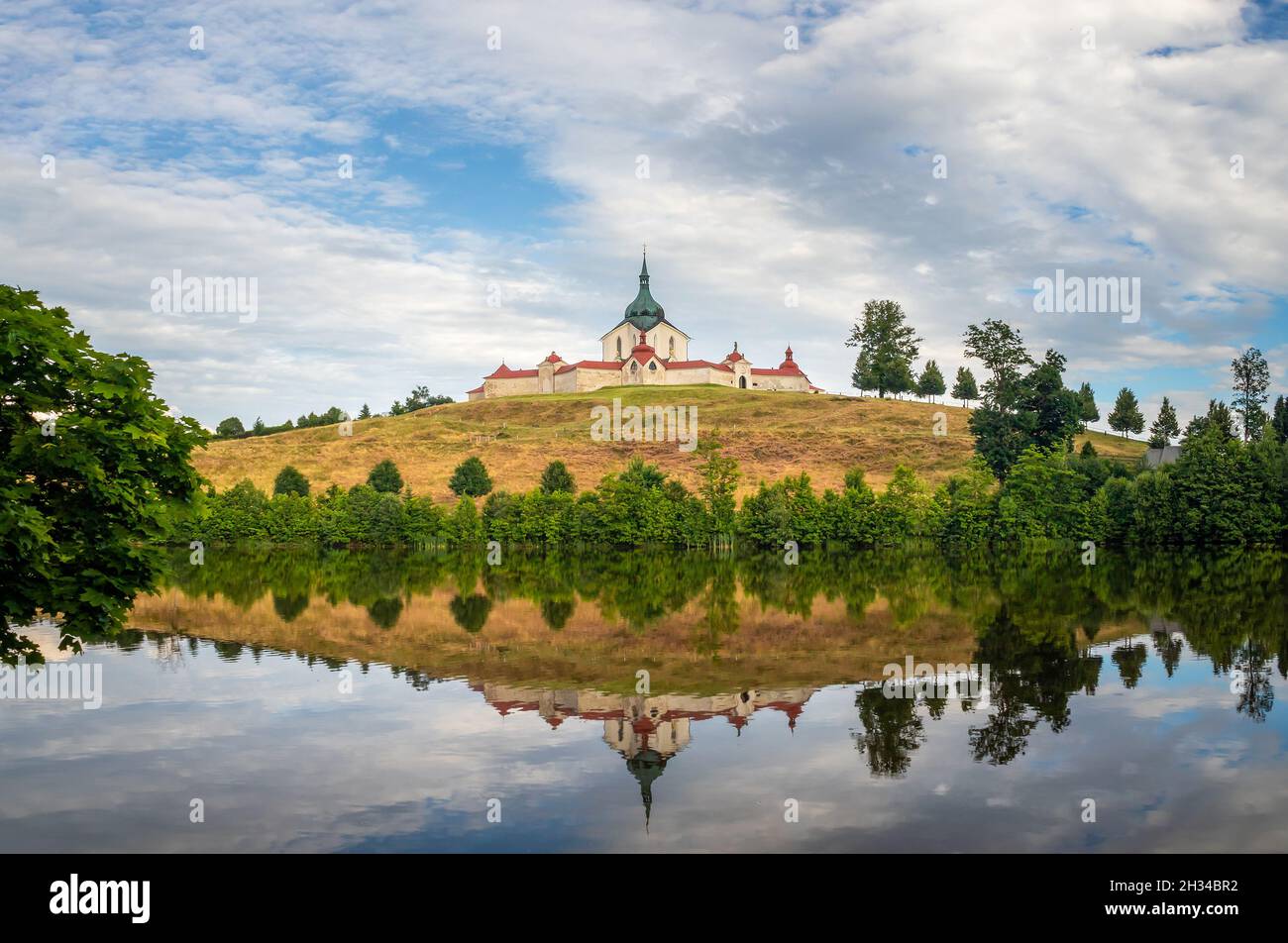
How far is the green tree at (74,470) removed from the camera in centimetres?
1736

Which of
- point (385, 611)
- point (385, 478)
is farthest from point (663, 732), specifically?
point (385, 478)

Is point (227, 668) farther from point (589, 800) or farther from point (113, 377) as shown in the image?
point (589, 800)

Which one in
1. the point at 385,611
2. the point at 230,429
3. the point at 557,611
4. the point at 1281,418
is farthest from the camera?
the point at 230,429

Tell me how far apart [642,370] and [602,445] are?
162 feet

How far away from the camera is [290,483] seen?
93812mm

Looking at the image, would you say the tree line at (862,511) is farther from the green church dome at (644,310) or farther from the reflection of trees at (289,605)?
the green church dome at (644,310)

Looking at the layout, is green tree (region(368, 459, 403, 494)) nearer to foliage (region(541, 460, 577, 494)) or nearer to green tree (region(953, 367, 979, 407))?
foliage (region(541, 460, 577, 494))

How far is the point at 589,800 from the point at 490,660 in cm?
1268

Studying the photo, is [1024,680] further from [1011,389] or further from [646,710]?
[1011,389]

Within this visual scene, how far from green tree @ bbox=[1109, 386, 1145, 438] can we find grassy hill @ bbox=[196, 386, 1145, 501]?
9.92 ft

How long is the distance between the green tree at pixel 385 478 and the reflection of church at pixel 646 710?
71.4 m

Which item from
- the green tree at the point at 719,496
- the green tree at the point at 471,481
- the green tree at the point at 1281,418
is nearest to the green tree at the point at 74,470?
the green tree at the point at 719,496

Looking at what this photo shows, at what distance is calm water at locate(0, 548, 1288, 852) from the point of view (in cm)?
1428
